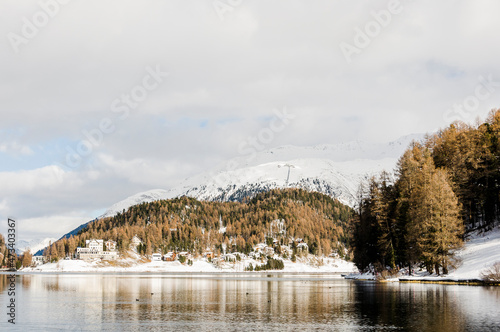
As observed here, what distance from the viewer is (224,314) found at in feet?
194

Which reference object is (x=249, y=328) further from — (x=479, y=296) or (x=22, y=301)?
(x=22, y=301)

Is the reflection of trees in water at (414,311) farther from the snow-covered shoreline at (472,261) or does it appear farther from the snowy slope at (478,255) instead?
the snowy slope at (478,255)

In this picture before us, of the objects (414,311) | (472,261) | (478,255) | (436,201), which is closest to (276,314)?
(414,311)

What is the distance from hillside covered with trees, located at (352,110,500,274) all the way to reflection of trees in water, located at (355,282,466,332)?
24.2 meters

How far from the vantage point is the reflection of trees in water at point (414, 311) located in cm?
4641

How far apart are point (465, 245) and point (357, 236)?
3685 centimetres

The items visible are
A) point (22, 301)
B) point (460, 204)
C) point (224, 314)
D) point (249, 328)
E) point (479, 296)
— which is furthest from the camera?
point (460, 204)

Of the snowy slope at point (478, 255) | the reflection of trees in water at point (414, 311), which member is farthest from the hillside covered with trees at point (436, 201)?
the reflection of trees in water at point (414, 311)

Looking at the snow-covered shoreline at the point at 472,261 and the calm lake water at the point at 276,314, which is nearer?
the calm lake water at the point at 276,314

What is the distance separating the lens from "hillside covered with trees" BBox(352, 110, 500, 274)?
323ft

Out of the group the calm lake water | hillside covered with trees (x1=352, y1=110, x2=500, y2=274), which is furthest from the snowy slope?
the calm lake water

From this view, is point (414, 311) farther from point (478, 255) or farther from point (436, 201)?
point (478, 255)

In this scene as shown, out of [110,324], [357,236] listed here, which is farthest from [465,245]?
[110,324]

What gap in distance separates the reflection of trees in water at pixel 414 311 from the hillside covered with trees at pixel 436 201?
2423cm
